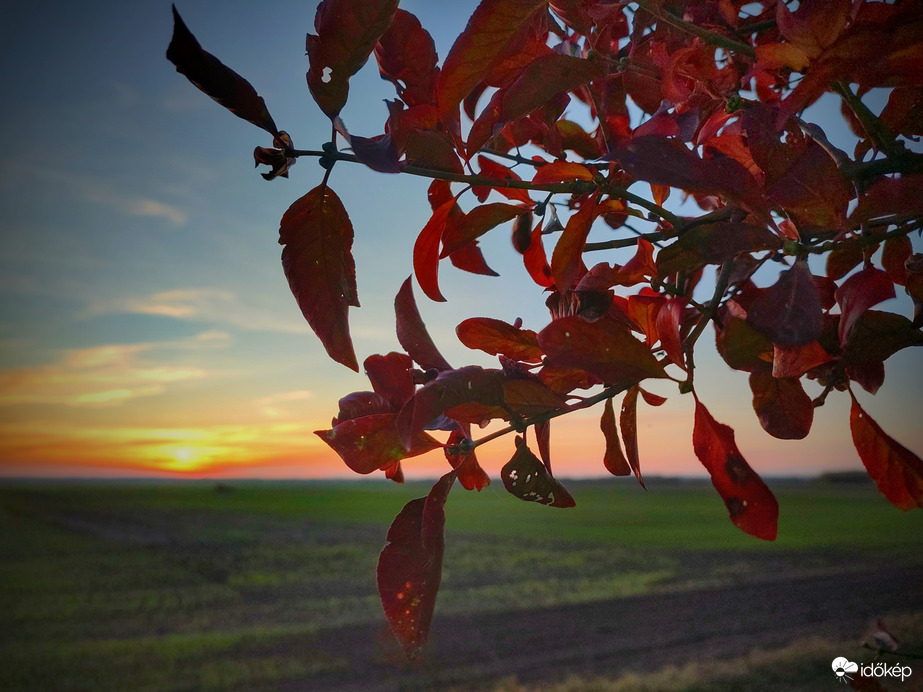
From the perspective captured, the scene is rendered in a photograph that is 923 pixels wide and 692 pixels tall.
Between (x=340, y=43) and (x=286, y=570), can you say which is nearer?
(x=340, y=43)

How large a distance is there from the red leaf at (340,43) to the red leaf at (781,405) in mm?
238

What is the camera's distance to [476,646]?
762cm

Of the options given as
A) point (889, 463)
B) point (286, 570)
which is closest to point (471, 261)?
point (889, 463)

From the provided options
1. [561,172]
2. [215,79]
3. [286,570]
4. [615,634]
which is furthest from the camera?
[286,570]

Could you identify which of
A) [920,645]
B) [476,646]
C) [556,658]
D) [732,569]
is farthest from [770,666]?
[732,569]

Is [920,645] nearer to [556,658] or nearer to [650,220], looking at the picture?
[556,658]

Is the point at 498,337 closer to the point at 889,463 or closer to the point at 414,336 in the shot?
the point at 414,336

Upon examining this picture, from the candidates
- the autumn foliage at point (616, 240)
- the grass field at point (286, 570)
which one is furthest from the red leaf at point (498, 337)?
the grass field at point (286, 570)

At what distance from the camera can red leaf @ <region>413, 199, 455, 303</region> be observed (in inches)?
12.0

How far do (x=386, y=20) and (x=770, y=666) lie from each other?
7939 millimetres

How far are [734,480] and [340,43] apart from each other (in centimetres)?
25

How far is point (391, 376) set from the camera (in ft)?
0.91

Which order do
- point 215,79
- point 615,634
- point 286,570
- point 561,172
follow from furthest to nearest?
point 286,570
point 615,634
point 561,172
point 215,79

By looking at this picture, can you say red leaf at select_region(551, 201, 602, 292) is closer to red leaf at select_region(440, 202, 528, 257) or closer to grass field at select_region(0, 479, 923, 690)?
red leaf at select_region(440, 202, 528, 257)
